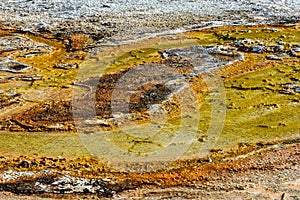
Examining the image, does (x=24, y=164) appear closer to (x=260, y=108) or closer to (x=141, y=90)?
(x=141, y=90)

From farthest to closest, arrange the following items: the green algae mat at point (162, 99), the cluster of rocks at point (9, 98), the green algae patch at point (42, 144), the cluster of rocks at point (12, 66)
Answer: the cluster of rocks at point (12, 66), the cluster of rocks at point (9, 98), the green algae mat at point (162, 99), the green algae patch at point (42, 144)

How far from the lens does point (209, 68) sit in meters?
6.80

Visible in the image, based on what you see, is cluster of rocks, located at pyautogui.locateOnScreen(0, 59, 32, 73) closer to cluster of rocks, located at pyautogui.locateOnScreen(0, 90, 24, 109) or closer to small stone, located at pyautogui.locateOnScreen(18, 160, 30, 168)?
cluster of rocks, located at pyautogui.locateOnScreen(0, 90, 24, 109)

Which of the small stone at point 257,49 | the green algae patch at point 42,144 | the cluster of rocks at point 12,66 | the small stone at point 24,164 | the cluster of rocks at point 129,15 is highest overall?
the cluster of rocks at point 129,15

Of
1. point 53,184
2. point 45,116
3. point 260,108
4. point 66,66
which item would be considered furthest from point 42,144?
point 260,108

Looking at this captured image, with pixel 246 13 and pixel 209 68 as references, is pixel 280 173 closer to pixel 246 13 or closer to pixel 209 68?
pixel 209 68

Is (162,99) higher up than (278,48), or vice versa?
(278,48)

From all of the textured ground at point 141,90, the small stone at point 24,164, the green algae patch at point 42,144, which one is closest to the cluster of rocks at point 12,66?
the textured ground at point 141,90

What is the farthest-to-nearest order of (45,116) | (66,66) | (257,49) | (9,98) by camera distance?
(257,49) → (66,66) → (9,98) → (45,116)

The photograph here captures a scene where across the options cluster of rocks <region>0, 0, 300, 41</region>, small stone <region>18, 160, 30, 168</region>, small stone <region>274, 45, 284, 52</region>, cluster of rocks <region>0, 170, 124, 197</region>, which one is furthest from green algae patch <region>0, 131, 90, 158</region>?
small stone <region>274, 45, 284, 52</region>

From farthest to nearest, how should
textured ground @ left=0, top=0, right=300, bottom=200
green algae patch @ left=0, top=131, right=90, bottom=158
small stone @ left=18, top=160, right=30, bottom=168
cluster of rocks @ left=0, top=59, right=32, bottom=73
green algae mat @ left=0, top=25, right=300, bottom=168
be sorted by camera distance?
1. cluster of rocks @ left=0, top=59, right=32, bottom=73
2. green algae mat @ left=0, top=25, right=300, bottom=168
3. green algae patch @ left=0, top=131, right=90, bottom=158
4. small stone @ left=18, top=160, right=30, bottom=168
5. textured ground @ left=0, top=0, right=300, bottom=200

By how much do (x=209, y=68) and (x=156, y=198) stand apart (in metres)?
2.93

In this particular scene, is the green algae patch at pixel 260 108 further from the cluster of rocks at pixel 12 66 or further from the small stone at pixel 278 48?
the cluster of rocks at pixel 12 66

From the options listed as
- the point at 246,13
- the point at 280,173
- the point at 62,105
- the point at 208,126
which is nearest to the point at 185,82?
the point at 208,126
